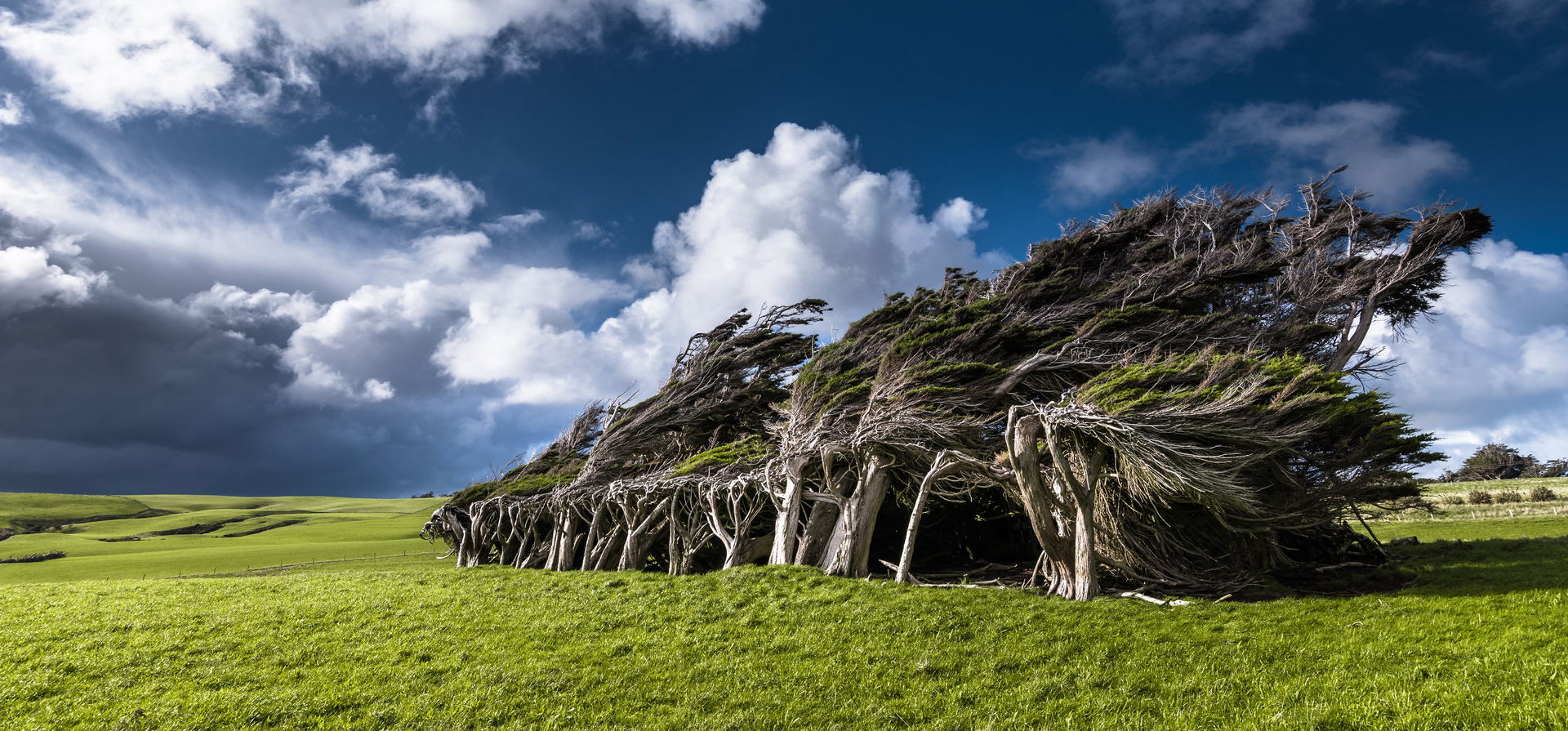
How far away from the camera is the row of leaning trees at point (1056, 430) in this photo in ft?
41.7

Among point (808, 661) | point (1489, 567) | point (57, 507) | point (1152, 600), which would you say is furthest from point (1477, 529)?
point (57, 507)

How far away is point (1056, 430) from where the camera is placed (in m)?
12.5

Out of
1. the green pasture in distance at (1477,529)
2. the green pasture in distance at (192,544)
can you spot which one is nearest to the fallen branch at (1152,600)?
the green pasture in distance at (1477,529)

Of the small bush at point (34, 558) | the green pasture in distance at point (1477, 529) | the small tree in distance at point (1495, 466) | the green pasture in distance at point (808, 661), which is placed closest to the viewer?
the green pasture in distance at point (808, 661)

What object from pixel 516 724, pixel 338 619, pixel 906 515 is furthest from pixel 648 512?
pixel 516 724

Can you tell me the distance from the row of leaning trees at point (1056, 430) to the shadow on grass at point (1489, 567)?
1.75m

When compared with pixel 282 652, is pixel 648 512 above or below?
above

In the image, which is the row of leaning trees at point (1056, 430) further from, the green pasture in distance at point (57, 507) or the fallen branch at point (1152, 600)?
the green pasture in distance at point (57, 507)

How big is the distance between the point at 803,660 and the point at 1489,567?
613 inches

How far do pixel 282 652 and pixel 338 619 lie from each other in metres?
2.18

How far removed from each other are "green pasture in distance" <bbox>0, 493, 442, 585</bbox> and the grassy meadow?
19009mm

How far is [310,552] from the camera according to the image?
34.4 metres

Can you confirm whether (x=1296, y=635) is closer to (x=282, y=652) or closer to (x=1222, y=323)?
(x=1222, y=323)

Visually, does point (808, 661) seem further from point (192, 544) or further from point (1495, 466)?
point (1495, 466)
